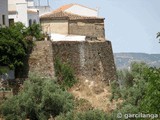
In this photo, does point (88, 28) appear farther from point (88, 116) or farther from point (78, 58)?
point (88, 116)

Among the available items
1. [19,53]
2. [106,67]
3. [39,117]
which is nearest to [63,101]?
[39,117]

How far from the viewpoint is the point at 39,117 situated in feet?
158

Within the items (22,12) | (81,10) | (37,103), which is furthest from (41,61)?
(81,10)

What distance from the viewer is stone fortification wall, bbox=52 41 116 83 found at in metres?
55.8

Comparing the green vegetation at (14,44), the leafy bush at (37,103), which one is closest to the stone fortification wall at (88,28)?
the green vegetation at (14,44)

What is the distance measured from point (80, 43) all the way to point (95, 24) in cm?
988

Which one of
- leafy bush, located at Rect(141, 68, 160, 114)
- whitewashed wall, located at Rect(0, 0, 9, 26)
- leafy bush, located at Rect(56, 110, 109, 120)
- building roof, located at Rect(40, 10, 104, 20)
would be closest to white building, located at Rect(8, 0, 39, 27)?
building roof, located at Rect(40, 10, 104, 20)

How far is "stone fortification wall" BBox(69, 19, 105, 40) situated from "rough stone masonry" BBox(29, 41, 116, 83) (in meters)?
6.07

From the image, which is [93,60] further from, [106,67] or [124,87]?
[124,87]

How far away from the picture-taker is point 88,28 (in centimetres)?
6569

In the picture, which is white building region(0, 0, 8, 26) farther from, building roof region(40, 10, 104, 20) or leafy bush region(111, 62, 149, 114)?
leafy bush region(111, 62, 149, 114)

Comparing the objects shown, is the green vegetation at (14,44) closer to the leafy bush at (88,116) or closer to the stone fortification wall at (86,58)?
the stone fortification wall at (86,58)

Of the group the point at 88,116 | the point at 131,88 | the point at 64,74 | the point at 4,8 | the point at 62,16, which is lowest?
the point at 88,116

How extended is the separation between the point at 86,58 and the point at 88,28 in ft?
30.5
